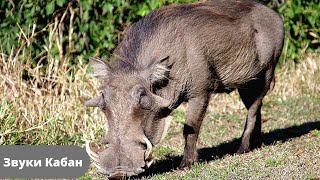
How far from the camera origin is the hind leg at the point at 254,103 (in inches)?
296

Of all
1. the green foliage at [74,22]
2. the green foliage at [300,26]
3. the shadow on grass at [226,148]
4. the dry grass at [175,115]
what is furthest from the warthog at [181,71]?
the green foliage at [300,26]

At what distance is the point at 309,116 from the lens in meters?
9.31

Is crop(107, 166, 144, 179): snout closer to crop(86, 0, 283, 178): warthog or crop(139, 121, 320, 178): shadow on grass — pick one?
crop(86, 0, 283, 178): warthog

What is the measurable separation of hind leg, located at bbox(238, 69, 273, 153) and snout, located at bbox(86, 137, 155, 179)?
6.46ft

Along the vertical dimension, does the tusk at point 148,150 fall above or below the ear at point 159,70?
below

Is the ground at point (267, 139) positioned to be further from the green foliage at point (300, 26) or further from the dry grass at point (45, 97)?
the dry grass at point (45, 97)

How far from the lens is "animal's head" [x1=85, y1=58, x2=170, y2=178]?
564 centimetres

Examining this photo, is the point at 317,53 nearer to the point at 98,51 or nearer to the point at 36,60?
the point at 98,51

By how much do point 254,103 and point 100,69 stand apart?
188 centimetres

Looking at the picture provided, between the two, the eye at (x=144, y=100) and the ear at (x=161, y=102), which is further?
the ear at (x=161, y=102)

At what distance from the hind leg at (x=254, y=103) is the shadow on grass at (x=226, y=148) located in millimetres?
145

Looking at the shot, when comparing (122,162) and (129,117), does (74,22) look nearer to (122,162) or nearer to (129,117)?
(129,117)

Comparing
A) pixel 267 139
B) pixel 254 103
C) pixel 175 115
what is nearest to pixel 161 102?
pixel 254 103

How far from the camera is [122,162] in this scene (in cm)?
561
